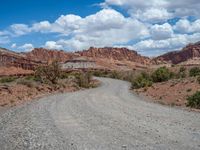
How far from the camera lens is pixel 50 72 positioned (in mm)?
53594

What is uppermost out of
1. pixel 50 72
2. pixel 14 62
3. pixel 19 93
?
pixel 14 62

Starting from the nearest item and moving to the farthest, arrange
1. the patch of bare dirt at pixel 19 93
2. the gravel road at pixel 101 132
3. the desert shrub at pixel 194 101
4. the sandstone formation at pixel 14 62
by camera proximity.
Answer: the gravel road at pixel 101 132, the desert shrub at pixel 194 101, the patch of bare dirt at pixel 19 93, the sandstone formation at pixel 14 62

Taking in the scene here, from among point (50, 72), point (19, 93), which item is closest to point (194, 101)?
point (19, 93)

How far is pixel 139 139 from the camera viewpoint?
38.8 feet

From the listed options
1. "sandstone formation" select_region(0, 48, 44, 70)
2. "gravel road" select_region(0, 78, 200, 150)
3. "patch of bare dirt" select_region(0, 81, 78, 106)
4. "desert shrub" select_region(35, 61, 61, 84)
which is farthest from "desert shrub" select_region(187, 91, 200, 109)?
"sandstone formation" select_region(0, 48, 44, 70)

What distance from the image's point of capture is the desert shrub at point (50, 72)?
53.3 metres

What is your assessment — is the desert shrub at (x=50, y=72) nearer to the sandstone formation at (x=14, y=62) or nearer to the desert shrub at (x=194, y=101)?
the desert shrub at (x=194, y=101)

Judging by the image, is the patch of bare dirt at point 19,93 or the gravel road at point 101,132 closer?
the gravel road at point 101,132

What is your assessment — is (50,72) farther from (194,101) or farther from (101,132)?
(101,132)

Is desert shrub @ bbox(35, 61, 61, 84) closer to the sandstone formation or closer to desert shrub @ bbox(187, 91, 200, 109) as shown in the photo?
desert shrub @ bbox(187, 91, 200, 109)

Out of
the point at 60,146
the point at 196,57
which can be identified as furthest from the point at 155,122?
the point at 196,57

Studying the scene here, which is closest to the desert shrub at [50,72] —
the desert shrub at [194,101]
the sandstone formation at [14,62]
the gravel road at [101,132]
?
the desert shrub at [194,101]

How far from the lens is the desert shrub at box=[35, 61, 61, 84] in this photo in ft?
175

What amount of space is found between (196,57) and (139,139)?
189079mm
